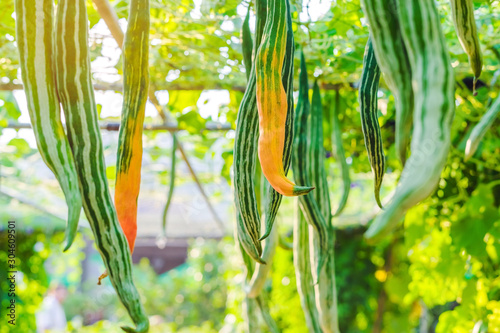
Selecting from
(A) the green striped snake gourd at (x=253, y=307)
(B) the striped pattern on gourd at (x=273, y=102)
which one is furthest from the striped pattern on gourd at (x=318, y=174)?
(B) the striped pattern on gourd at (x=273, y=102)

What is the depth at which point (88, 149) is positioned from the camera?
18.6 inches

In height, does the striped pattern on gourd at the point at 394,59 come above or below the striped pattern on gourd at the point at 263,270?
above

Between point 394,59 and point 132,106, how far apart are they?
10.9 inches

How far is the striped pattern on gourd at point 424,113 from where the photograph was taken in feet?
1.00

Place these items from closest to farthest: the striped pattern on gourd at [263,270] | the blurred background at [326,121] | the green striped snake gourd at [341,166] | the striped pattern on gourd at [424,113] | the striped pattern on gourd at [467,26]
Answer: the striped pattern on gourd at [424,113] → the striped pattern on gourd at [467,26] → the striped pattern on gourd at [263,270] → the green striped snake gourd at [341,166] → the blurred background at [326,121]

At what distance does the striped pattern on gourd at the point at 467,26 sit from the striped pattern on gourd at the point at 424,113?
0.33ft

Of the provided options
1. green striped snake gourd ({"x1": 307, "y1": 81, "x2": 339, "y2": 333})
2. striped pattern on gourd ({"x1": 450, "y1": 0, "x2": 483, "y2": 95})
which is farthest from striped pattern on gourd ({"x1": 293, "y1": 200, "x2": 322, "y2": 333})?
striped pattern on gourd ({"x1": 450, "y1": 0, "x2": 483, "y2": 95})

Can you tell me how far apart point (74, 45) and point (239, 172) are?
209 millimetres

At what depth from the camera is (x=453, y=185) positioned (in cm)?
166

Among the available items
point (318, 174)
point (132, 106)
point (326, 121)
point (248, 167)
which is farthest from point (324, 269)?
point (326, 121)

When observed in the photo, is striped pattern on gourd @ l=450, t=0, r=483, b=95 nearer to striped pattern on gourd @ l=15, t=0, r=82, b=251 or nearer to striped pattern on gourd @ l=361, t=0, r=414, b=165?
striped pattern on gourd @ l=361, t=0, r=414, b=165

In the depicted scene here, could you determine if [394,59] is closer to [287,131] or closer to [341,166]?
[287,131]

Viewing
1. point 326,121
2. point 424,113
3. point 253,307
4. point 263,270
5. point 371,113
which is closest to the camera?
point 424,113

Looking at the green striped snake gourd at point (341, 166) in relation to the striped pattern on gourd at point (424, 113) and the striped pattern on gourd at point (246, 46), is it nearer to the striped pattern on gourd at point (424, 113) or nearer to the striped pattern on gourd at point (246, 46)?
the striped pattern on gourd at point (246, 46)
